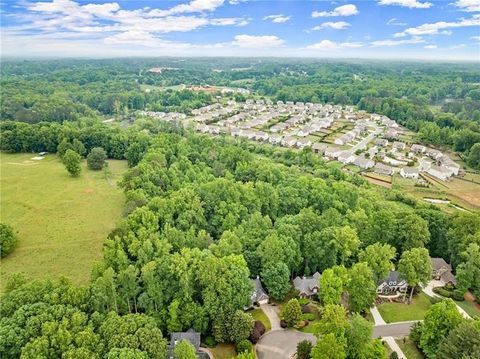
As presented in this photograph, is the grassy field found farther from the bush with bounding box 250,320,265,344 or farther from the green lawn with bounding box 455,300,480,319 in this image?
the green lawn with bounding box 455,300,480,319

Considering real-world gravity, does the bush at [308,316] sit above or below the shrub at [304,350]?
below

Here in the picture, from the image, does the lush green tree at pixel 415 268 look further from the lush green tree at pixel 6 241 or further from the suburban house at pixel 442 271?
the lush green tree at pixel 6 241

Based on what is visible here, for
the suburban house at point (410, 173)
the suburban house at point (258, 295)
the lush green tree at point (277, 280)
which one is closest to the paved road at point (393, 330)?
the lush green tree at point (277, 280)

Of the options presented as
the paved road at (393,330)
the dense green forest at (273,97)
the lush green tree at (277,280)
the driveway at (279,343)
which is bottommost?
the paved road at (393,330)

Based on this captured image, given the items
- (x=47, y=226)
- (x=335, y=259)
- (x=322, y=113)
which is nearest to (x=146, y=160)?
(x=47, y=226)

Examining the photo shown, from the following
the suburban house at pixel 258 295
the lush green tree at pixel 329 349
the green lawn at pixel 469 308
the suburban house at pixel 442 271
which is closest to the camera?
the lush green tree at pixel 329 349

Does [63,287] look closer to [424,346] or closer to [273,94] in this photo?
[424,346]

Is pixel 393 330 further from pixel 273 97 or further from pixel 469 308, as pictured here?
pixel 273 97
